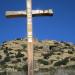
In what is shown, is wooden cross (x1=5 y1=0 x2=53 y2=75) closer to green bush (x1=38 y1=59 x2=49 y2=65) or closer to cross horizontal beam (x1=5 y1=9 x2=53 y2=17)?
cross horizontal beam (x1=5 y1=9 x2=53 y2=17)

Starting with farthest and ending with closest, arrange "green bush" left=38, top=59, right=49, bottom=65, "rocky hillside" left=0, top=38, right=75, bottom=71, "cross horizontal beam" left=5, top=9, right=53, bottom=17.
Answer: "green bush" left=38, top=59, right=49, bottom=65
"rocky hillside" left=0, top=38, right=75, bottom=71
"cross horizontal beam" left=5, top=9, right=53, bottom=17

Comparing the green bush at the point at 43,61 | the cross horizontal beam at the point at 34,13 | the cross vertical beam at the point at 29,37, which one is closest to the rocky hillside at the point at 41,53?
the green bush at the point at 43,61

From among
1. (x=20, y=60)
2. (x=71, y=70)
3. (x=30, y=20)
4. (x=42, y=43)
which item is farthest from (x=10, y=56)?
(x=30, y=20)

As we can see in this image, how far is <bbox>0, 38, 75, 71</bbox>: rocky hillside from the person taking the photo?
46750mm

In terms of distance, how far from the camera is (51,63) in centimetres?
4769

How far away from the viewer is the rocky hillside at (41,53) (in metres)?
46.8

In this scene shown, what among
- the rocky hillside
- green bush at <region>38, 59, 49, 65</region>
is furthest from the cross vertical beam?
green bush at <region>38, 59, 49, 65</region>

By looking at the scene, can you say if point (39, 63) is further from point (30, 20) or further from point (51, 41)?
point (30, 20)

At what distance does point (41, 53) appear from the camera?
56.2 meters

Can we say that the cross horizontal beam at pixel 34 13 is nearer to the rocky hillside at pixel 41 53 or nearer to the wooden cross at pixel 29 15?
the wooden cross at pixel 29 15

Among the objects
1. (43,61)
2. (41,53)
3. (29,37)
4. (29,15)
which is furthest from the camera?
(41,53)

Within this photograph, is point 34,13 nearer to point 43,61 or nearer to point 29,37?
point 29,37

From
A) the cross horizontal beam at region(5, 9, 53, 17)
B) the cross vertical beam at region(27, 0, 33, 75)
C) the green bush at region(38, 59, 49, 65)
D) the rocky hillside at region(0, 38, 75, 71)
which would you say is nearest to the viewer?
the cross vertical beam at region(27, 0, 33, 75)

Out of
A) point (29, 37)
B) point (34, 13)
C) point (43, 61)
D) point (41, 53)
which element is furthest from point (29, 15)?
point (41, 53)
